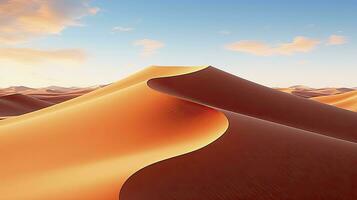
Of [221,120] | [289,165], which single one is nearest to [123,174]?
[289,165]

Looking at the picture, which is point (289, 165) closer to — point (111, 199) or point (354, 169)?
point (354, 169)

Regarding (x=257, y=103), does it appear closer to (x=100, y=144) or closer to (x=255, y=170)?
(x=100, y=144)

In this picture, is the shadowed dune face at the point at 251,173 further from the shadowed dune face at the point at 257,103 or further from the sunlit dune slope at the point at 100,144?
the shadowed dune face at the point at 257,103

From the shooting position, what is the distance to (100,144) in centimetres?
797

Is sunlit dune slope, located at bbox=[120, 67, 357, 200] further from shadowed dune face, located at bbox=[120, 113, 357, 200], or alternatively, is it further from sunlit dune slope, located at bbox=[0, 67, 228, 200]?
sunlit dune slope, located at bbox=[0, 67, 228, 200]

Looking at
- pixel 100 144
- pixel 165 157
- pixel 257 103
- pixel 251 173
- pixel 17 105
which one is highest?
pixel 165 157

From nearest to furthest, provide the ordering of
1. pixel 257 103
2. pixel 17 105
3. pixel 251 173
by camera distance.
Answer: pixel 251 173
pixel 257 103
pixel 17 105

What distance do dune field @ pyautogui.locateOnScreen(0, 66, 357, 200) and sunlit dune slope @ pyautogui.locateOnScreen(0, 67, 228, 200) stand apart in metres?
0.03

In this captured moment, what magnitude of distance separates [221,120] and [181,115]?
1467mm

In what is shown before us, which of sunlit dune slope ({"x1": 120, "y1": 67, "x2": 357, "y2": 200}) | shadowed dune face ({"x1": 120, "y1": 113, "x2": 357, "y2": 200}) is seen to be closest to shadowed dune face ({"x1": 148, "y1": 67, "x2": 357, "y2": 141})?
sunlit dune slope ({"x1": 120, "y1": 67, "x2": 357, "y2": 200})

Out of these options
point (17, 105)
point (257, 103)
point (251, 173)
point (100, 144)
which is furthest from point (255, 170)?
point (17, 105)

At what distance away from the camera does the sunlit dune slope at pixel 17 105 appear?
35.6 meters

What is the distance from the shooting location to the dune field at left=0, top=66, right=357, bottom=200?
15.8 ft

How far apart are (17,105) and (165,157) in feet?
122
